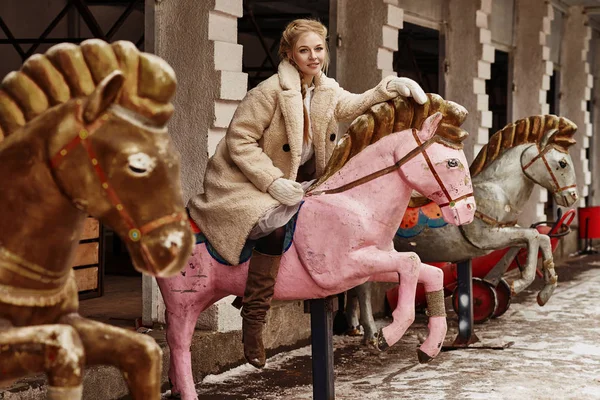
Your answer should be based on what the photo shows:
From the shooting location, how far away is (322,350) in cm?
493

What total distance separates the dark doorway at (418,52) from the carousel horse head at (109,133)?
11.6 m

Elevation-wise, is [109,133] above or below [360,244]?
above

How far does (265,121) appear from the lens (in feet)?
15.8

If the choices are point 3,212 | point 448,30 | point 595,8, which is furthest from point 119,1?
point 3,212

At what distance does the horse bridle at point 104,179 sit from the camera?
8.65 ft

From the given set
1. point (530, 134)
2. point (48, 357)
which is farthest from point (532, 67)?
point (48, 357)

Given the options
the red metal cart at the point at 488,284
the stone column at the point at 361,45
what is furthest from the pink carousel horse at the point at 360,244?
the stone column at the point at 361,45

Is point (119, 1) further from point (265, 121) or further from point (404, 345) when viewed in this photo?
point (265, 121)

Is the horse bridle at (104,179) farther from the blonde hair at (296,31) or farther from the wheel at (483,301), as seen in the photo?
the wheel at (483,301)

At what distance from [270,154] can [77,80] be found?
2253 millimetres

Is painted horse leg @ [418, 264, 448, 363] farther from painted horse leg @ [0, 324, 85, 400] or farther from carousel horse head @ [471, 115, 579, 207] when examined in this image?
carousel horse head @ [471, 115, 579, 207]

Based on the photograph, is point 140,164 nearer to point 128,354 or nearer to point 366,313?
point 128,354

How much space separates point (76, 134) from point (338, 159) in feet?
7.81

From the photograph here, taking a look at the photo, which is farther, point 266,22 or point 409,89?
point 266,22
